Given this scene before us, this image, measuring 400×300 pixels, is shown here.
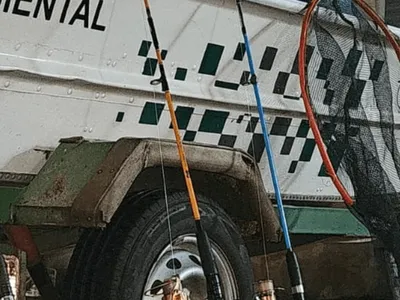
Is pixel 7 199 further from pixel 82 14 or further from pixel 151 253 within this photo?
pixel 82 14

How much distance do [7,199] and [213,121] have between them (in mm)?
961

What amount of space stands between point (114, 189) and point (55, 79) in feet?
1.47

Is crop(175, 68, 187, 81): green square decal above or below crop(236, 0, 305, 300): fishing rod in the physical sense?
above

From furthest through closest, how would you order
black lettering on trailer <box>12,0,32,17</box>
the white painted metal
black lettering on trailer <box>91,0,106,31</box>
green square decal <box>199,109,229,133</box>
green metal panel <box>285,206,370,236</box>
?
green metal panel <box>285,206,370,236</box> < green square decal <box>199,109,229,133</box> < black lettering on trailer <box>91,0,106,31</box> < the white painted metal < black lettering on trailer <box>12,0,32,17</box>

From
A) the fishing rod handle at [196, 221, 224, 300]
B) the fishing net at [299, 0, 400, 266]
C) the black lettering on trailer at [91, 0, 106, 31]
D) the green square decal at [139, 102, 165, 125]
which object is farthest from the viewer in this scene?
the fishing net at [299, 0, 400, 266]

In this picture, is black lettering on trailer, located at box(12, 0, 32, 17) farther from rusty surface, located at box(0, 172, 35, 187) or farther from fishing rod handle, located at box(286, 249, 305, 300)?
fishing rod handle, located at box(286, 249, 305, 300)

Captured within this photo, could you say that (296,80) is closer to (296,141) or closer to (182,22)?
(296,141)

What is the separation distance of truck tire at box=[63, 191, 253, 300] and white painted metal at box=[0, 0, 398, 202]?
0.34 metres

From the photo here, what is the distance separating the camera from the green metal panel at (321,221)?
4957 mm

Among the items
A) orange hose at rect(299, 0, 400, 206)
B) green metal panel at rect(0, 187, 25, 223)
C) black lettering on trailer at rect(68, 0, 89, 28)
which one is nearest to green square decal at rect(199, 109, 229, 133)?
orange hose at rect(299, 0, 400, 206)

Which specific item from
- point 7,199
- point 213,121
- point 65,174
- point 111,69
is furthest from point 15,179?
point 213,121

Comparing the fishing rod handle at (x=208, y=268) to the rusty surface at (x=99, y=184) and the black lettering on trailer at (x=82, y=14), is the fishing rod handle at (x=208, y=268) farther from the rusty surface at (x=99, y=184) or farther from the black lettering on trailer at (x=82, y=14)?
the black lettering on trailer at (x=82, y=14)

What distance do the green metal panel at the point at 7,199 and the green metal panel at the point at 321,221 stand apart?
1420mm

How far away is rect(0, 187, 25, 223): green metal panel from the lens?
3.86 metres
